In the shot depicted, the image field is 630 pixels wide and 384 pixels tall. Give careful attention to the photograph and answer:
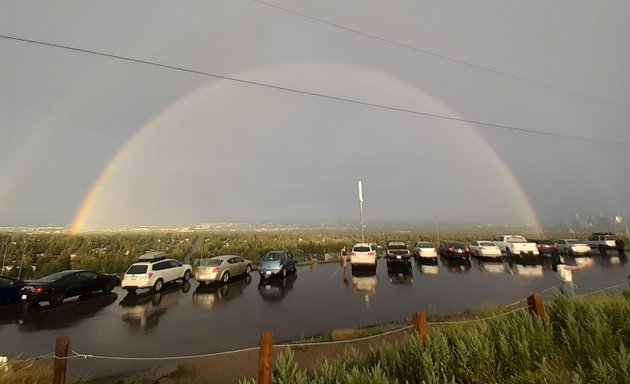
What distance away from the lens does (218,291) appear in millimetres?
16078

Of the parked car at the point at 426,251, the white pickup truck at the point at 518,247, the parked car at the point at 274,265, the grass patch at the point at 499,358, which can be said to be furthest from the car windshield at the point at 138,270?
the white pickup truck at the point at 518,247

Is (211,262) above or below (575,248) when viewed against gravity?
above

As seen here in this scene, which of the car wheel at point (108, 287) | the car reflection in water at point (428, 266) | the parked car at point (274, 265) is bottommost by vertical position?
the car reflection in water at point (428, 266)

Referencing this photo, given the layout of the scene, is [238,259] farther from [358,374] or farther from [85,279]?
[358,374]

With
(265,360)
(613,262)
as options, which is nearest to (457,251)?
(613,262)

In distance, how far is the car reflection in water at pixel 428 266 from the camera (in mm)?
20594

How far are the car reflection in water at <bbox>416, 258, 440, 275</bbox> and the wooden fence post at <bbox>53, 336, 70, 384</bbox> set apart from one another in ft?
63.3

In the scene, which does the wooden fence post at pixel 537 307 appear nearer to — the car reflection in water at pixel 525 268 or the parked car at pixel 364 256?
the parked car at pixel 364 256

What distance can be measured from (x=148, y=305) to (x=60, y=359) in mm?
8868

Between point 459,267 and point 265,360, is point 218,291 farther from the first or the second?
point 459,267

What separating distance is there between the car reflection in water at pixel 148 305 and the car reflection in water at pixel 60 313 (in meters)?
1.06

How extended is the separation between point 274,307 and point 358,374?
29.9ft

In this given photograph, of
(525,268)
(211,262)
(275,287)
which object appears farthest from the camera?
(525,268)

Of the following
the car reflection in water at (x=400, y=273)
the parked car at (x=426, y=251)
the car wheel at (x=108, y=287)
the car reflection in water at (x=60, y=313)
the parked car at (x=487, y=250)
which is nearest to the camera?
the car reflection in water at (x=60, y=313)
